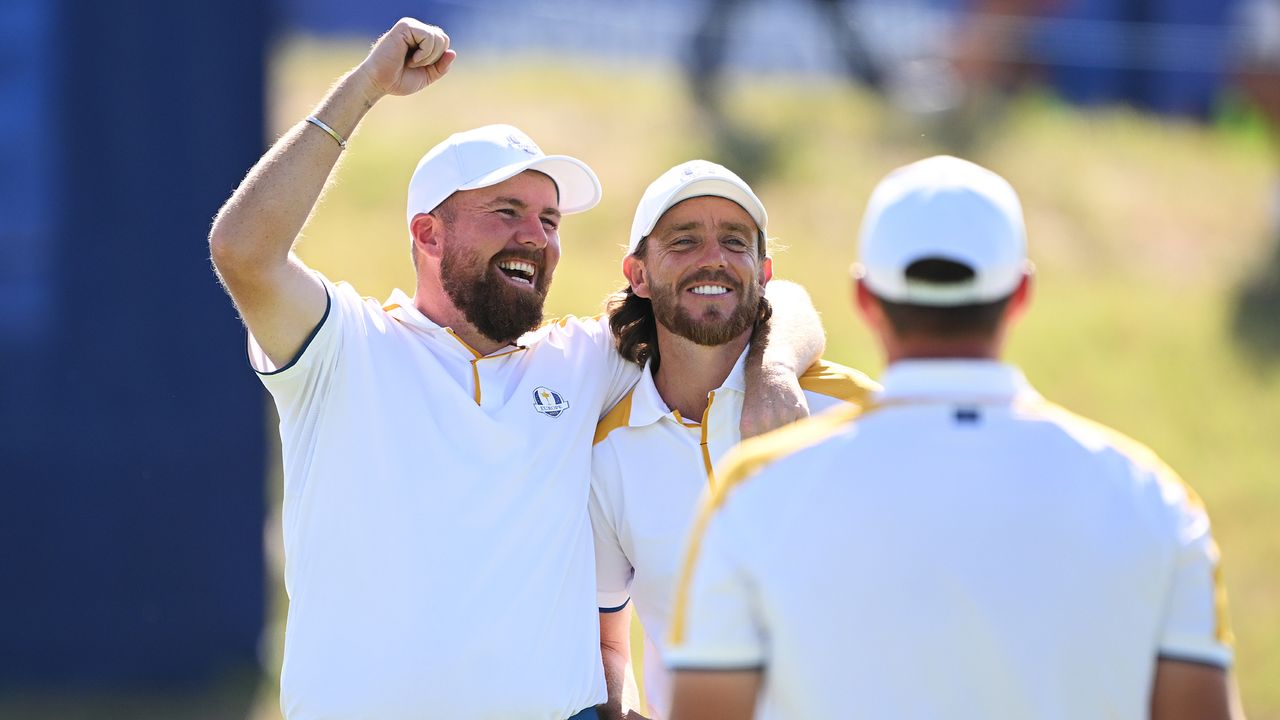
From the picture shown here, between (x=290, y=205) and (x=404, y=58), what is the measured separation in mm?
429

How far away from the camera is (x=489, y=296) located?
357 cm

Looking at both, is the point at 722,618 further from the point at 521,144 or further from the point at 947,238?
the point at 521,144

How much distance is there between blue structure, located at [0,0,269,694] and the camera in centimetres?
669

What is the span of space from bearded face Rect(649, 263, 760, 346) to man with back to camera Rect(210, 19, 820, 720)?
0.12m

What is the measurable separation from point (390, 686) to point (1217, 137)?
15.5 m

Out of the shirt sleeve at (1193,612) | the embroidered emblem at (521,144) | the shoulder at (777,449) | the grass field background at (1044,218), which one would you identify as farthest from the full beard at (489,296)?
the grass field background at (1044,218)

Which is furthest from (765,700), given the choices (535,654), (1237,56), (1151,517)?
(1237,56)

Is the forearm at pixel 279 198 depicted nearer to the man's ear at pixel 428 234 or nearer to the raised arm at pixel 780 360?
the man's ear at pixel 428 234

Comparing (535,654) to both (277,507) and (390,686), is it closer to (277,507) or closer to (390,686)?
(390,686)

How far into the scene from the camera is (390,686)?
3127mm

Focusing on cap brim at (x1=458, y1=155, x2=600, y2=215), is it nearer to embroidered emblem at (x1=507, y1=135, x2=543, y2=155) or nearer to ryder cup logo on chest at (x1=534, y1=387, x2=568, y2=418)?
embroidered emblem at (x1=507, y1=135, x2=543, y2=155)

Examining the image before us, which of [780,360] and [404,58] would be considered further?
[780,360]

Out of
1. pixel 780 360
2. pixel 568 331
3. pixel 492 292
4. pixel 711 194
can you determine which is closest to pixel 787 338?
pixel 780 360

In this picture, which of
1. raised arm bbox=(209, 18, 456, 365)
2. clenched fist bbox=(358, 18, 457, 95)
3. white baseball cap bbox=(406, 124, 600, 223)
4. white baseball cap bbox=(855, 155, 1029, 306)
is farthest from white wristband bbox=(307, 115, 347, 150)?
white baseball cap bbox=(855, 155, 1029, 306)
